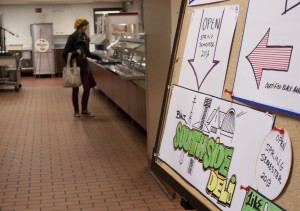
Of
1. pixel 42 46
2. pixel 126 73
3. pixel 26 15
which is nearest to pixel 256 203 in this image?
pixel 126 73

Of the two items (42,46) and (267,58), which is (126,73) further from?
(42,46)

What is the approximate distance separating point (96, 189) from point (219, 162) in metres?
3.15

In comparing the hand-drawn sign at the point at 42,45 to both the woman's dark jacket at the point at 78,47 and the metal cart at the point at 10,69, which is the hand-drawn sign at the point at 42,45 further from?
the woman's dark jacket at the point at 78,47

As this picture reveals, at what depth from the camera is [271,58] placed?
1.40m

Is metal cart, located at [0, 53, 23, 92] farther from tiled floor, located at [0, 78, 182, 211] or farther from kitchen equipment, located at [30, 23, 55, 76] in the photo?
tiled floor, located at [0, 78, 182, 211]

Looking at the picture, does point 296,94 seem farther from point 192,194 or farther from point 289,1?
point 192,194

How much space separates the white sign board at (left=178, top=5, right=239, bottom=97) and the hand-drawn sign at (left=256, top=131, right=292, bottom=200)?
37 centimetres

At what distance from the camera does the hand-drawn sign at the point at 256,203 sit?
1348mm

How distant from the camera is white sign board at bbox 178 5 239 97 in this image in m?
1.69

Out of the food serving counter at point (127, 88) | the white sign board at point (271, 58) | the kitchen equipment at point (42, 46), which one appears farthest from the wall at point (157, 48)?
the kitchen equipment at point (42, 46)

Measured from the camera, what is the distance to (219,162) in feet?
5.39

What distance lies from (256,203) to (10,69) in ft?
40.2

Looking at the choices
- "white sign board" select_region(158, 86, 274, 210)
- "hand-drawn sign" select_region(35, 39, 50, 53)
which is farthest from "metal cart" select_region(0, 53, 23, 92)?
"white sign board" select_region(158, 86, 274, 210)

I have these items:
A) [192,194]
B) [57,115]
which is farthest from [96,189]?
[57,115]
